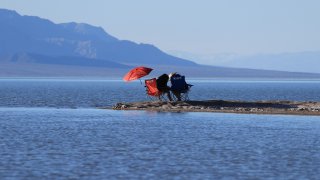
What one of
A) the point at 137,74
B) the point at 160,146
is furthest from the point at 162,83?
the point at 160,146

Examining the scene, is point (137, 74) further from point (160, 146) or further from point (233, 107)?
point (160, 146)

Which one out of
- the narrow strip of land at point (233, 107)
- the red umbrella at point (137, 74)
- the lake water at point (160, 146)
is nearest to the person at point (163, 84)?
the narrow strip of land at point (233, 107)

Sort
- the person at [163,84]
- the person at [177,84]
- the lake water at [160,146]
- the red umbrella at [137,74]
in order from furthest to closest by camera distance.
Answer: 1. the red umbrella at [137,74]
2. the person at [163,84]
3. the person at [177,84]
4. the lake water at [160,146]

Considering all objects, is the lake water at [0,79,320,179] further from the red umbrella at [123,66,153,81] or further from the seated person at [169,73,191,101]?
Answer: the red umbrella at [123,66,153,81]

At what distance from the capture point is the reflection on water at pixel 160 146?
103 ft

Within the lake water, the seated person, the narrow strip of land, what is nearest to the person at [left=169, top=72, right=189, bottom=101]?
the seated person

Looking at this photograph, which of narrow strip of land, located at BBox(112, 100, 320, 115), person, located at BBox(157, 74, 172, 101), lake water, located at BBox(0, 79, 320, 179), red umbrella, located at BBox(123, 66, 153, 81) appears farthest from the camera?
red umbrella, located at BBox(123, 66, 153, 81)

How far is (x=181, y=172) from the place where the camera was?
31.2m

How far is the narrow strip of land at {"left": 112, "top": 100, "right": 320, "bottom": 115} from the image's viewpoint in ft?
203

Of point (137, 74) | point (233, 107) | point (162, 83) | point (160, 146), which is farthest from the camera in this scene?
point (137, 74)

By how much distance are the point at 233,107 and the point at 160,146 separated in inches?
974

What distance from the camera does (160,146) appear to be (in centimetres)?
3975

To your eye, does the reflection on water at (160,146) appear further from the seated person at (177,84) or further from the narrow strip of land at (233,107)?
the seated person at (177,84)

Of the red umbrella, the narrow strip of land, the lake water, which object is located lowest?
the lake water
